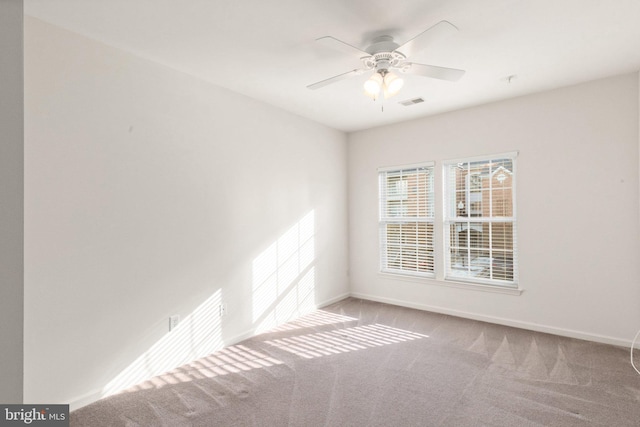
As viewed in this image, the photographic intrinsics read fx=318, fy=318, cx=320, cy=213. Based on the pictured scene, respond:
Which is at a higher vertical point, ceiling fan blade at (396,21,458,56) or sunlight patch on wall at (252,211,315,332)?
ceiling fan blade at (396,21,458,56)

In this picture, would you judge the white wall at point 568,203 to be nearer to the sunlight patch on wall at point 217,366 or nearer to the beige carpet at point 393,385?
the beige carpet at point 393,385

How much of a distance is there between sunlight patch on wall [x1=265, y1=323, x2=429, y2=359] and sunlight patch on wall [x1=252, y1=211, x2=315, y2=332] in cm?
48

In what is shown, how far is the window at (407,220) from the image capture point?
468 centimetres

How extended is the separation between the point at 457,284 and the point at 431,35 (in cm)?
332

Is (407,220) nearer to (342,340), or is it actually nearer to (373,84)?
(342,340)

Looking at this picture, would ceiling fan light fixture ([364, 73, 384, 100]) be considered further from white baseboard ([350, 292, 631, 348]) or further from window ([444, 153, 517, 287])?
white baseboard ([350, 292, 631, 348])

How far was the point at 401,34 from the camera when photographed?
2457 millimetres

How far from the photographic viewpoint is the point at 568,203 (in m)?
3.56

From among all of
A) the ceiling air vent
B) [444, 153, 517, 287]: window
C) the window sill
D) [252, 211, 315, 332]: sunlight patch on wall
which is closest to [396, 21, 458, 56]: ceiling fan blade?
the ceiling air vent

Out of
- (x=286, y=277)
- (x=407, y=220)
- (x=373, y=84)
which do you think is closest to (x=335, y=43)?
(x=373, y=84)

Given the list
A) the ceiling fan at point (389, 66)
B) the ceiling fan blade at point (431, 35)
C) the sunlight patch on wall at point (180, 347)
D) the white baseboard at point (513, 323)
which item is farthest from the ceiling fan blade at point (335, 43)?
the white baseboard at point (513, 323)

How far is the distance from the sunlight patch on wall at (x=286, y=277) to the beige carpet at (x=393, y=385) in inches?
14.3

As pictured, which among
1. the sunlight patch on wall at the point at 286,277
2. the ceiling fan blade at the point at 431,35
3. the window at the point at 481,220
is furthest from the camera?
the window at the point at 481,220
